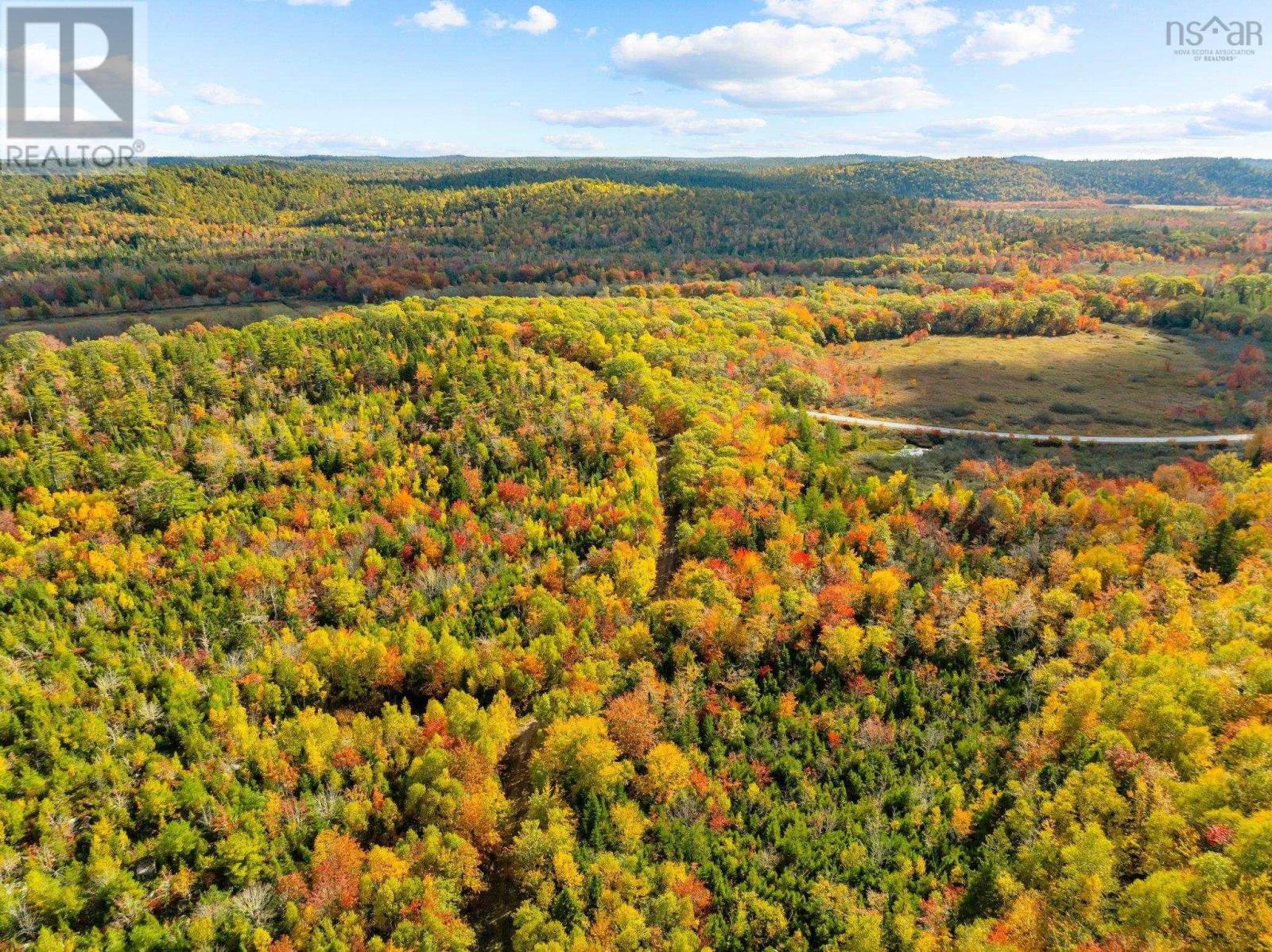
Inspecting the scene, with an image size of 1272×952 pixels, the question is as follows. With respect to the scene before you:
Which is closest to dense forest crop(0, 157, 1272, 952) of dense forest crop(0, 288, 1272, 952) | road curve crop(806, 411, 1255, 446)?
dense forest crop(0, 288, 1272, 952)

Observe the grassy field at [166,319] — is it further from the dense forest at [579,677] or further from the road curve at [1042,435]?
the road curve at [1042,435]

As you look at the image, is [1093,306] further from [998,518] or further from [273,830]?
[273,830]

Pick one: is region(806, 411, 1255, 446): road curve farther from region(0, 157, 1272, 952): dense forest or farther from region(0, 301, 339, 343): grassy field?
region(0, 301, 339, 343): grassy field

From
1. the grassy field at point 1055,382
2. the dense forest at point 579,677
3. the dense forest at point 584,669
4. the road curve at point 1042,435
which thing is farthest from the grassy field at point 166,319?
the grassy field at point 1055,382

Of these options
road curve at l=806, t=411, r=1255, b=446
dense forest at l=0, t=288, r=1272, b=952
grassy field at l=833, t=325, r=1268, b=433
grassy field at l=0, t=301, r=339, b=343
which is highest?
grassy field at l=0, t=301, r=339, b=343

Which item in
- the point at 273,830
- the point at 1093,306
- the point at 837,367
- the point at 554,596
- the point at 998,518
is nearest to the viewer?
the point at 273,830

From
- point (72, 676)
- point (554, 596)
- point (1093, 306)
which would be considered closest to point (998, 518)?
point (554, 596)

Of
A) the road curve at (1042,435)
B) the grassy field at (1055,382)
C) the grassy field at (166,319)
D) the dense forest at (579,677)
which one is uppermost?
the grassy field at (166,319)
